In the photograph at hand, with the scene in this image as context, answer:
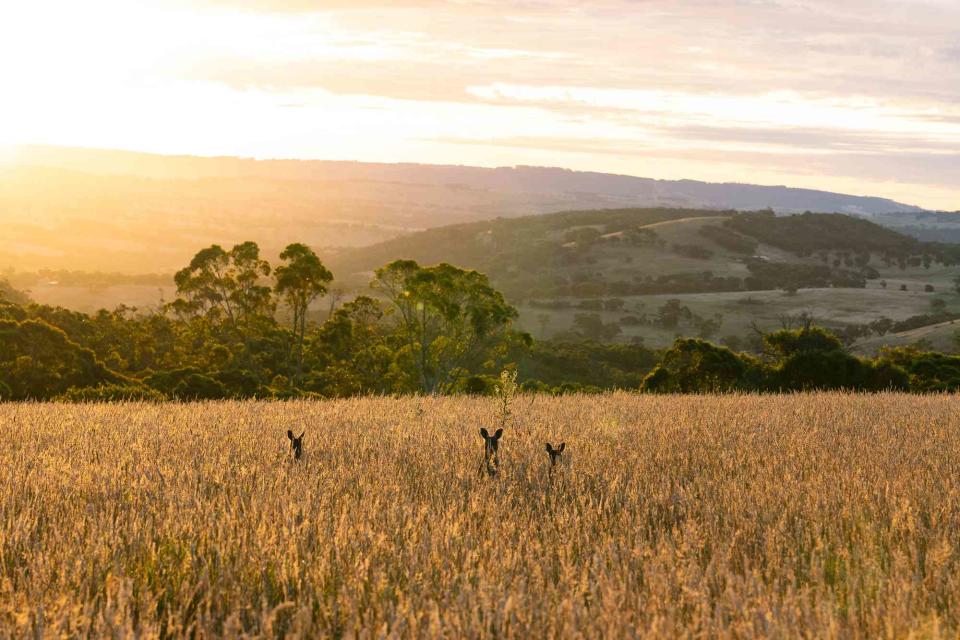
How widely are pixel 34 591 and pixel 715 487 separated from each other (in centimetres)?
469

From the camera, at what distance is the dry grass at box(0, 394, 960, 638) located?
3762mm

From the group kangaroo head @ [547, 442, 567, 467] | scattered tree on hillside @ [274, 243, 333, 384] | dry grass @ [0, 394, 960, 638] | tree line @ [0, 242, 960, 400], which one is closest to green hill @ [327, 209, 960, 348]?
tree line @ [0, 242, 960, 400]

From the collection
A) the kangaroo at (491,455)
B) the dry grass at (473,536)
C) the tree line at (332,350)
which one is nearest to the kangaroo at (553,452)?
the dry grass at (473,536)

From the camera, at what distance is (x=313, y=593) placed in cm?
424

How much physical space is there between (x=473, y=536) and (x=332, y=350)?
Answer: 39.2 m

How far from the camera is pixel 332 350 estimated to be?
4353 centimetres

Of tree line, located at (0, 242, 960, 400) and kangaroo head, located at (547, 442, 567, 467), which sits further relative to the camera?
tree line, located at (0, 242, 960, 400)

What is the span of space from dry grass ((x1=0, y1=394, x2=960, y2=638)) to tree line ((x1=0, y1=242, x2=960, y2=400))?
731 inches

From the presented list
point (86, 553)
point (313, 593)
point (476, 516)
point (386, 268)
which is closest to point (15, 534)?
point (86, 553)

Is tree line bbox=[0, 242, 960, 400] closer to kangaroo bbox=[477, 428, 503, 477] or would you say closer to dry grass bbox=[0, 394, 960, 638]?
dry grass bbox=[0, 394, 960, 638]

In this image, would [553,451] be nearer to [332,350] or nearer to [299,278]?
[299,278]

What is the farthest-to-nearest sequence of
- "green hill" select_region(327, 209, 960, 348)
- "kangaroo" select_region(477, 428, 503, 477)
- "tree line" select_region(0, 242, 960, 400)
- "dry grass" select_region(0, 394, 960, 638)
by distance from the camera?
"green hill" select_region(327, 209, 960, 348) → "tree line" select_region(0, 242, 960, 400) → "kangaroo" select_region(477, 428, 503, 477) → "dry grass" select_region(0, 394, 960, 638)

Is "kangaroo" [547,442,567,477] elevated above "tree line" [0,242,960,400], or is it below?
above

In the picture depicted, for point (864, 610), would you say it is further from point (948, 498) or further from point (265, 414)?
point (265, 414)
